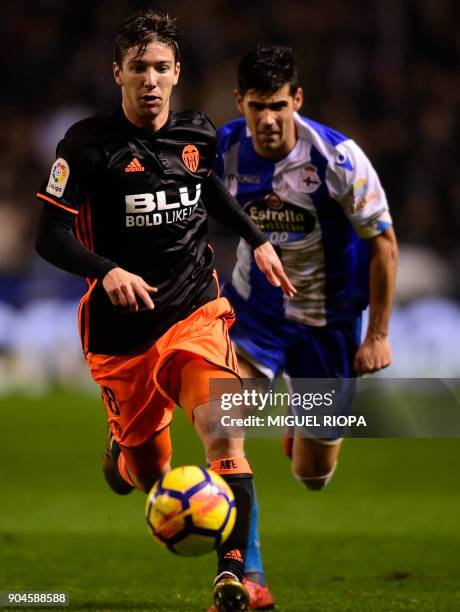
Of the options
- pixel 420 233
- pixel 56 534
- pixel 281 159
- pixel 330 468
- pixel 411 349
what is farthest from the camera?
pixel 420 233

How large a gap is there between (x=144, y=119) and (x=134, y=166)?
7.9 inches

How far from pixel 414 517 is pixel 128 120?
392 cm

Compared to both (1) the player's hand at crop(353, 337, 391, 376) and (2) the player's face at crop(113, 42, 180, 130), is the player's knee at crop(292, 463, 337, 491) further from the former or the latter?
(2) the player's face at crop(113, 42, 180, 130)

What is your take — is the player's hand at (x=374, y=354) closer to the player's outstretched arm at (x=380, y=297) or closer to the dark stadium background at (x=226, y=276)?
the player's outstretched arm at (x=380, y=297)

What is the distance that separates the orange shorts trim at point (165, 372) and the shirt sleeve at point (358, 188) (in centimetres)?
102

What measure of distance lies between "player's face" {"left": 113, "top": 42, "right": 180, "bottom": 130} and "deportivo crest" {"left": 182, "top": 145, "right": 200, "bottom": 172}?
0.70 feet

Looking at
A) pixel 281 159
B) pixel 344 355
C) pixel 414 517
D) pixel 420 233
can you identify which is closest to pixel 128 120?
pixel 281 159

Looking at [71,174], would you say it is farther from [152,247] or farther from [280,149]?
[280,149]

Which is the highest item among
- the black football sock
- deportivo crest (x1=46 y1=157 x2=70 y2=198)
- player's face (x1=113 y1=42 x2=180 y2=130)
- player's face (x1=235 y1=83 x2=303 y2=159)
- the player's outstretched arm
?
player's face (x1=113 y1=42 x2=180 y2=130)

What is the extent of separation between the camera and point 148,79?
4.82m

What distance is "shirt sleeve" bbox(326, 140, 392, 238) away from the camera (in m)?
5.88

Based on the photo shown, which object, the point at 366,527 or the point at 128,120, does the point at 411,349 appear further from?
the point at 128,120

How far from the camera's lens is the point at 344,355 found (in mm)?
6445

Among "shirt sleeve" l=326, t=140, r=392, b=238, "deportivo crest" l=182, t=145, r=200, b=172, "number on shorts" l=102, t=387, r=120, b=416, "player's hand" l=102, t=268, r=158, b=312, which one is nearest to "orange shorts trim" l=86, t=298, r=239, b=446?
"number on shorts" l=102, t=387, r=120, b=416
